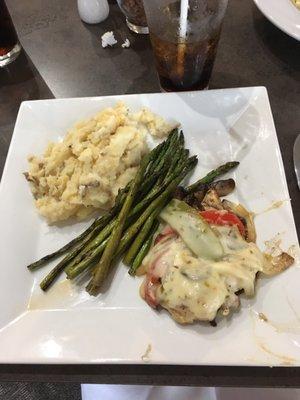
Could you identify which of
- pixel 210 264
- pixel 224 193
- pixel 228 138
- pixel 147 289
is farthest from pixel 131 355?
pixel 228 138

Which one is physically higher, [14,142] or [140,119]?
[14,142]

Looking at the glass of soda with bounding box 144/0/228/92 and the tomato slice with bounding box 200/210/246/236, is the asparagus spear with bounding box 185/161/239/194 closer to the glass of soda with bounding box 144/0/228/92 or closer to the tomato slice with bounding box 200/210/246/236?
the tomato slice with bounding box 200/210/246/236

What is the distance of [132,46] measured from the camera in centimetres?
259

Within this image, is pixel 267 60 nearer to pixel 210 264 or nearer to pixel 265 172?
pixel 265 172

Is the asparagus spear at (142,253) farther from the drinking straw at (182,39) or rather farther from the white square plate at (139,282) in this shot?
the drinking straw at (182,39)

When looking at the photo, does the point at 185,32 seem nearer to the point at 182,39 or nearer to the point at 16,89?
the point at 182,39

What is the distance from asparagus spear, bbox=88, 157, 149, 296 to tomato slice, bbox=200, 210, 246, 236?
0.29 meters

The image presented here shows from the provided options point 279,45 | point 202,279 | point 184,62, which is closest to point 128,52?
point 184,62

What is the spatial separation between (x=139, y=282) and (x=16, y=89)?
4.83 feet

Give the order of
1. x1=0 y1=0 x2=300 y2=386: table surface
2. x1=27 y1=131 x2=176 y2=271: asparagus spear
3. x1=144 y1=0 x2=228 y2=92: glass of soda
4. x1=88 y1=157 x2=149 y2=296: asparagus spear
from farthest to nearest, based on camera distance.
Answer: x1=0 y1=0 x2=300 y2=386: table surface < x1=144 y1=0 x2=228 y2=92: glass of soda < x1=27 y1=131 x2=176 y2=271: asparagus spear < x1=88 y1=157 x2=149 y2=296: asparagus spear

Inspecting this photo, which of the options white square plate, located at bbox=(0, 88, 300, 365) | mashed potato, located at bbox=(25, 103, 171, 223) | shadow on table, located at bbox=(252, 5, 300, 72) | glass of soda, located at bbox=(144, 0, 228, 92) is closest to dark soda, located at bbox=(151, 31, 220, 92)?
glass of soda, located at bbox=(144, 0, 228, 92)

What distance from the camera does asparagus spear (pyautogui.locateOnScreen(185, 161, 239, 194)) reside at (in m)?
1.78

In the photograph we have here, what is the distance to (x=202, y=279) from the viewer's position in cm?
142

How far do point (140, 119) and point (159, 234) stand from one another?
57cm
